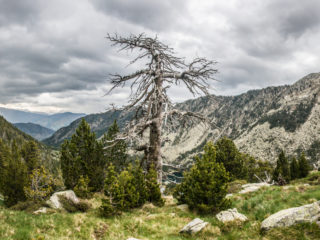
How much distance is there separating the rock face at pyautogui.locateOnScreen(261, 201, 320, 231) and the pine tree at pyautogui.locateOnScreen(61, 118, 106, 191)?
56.1ft

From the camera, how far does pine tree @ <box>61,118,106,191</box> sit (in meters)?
20.4

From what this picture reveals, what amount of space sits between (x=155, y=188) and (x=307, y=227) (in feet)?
26.4

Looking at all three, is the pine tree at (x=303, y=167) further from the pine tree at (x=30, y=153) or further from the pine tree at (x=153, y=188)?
the pine tree at (x=30, y=153)

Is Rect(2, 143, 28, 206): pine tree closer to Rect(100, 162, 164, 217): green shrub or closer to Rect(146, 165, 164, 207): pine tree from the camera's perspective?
Rect(100, 162, 164, 217): green shrub

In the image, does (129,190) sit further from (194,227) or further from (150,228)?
(194,227)

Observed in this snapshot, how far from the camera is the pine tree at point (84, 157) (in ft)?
67.1

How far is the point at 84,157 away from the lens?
69.8ft

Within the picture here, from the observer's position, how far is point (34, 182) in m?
21.2

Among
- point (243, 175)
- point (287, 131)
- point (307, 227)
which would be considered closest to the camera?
point (307, 227)

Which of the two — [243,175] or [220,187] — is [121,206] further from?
[243,175]

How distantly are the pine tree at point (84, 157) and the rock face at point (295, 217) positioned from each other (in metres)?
17.1

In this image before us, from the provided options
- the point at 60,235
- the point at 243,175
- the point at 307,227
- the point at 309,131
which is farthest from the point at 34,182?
the point at 309,131

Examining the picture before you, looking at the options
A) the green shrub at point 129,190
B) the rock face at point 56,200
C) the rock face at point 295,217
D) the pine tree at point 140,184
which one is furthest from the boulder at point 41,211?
the rock face at point 295,217

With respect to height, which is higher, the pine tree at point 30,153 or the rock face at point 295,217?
the rock face at point 295,217
